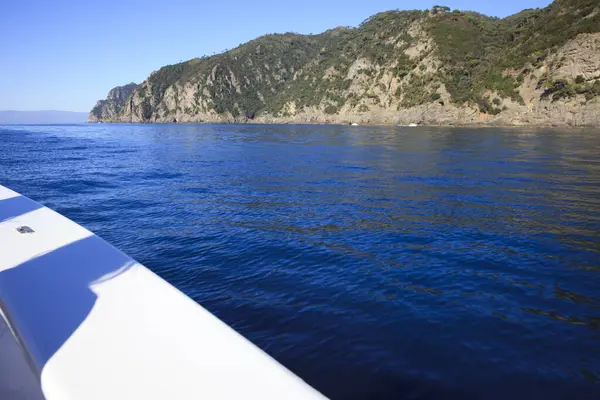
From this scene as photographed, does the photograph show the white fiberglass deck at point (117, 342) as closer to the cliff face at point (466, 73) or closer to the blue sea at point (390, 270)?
the blue sea at point (390, 270)

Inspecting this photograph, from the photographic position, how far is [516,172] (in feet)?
69.9

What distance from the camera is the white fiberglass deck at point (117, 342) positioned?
6.84ft

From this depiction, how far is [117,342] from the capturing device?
2.53 m

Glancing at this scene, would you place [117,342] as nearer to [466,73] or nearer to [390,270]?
[390,270]

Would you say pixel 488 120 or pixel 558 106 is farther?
pixel 488 120

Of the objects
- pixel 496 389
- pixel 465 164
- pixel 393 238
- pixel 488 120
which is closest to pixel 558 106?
pixel 488 120

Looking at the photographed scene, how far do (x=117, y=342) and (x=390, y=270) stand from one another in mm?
6287

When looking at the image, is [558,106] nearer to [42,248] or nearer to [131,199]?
[131,199]

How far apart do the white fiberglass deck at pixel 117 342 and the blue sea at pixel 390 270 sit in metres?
2.32

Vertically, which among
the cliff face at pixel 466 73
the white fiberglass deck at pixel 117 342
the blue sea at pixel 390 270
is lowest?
the blue sea at pixel 390 270

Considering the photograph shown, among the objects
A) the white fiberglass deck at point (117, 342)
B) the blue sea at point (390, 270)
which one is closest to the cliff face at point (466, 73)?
the blue sea at point (390, 270)

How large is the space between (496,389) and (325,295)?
308cm

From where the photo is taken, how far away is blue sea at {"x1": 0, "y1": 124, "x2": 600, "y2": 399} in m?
4.74

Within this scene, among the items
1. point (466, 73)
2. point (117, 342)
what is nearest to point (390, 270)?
point (117, 342)
